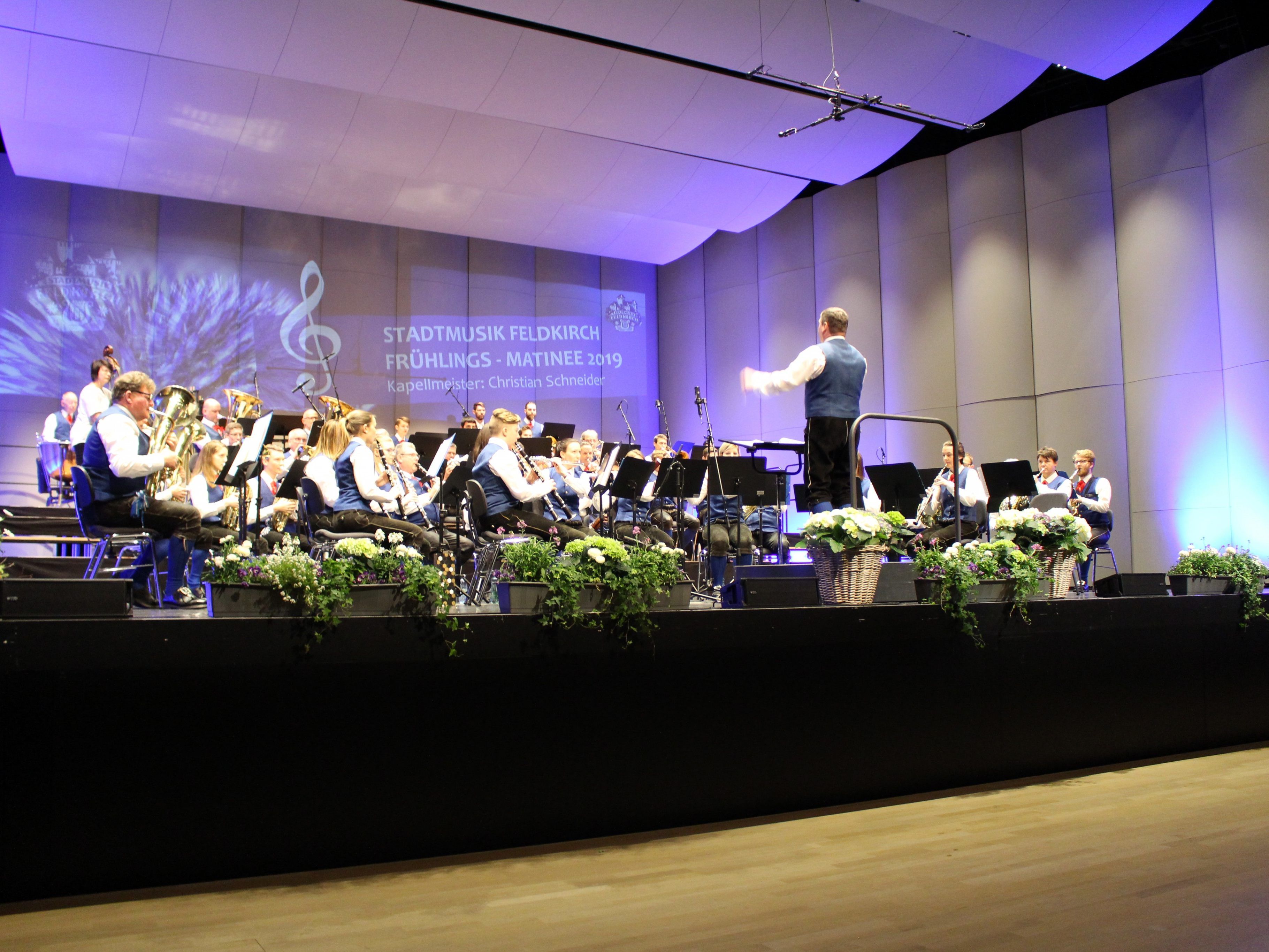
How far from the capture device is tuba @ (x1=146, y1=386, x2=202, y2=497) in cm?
521

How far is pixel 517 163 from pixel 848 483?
256 inches

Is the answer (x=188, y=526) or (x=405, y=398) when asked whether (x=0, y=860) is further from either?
(x=405, y=398)

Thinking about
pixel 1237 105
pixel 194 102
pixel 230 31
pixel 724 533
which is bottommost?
→ pixel 724 533

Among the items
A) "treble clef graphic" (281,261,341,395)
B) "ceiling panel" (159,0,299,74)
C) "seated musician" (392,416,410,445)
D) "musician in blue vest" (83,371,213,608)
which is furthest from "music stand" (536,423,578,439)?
"ceiling panel" (159,0,299,74)

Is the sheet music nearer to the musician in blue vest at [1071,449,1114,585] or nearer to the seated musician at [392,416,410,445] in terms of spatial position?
the seated musician at [392,416,410,445]

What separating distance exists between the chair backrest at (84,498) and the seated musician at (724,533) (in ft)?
11.3

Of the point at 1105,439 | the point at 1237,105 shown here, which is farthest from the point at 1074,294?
the point at 1237,105

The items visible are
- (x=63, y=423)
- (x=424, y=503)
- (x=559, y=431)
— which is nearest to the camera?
(x=424, y=503)

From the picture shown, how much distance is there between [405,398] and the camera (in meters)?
10.7

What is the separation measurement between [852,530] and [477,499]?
2.30 metres

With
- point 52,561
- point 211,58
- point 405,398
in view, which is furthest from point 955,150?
point 52,561

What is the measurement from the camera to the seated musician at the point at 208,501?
5.30m

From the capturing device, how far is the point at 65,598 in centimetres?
228

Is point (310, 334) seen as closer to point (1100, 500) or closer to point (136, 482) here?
point (136, 482)
